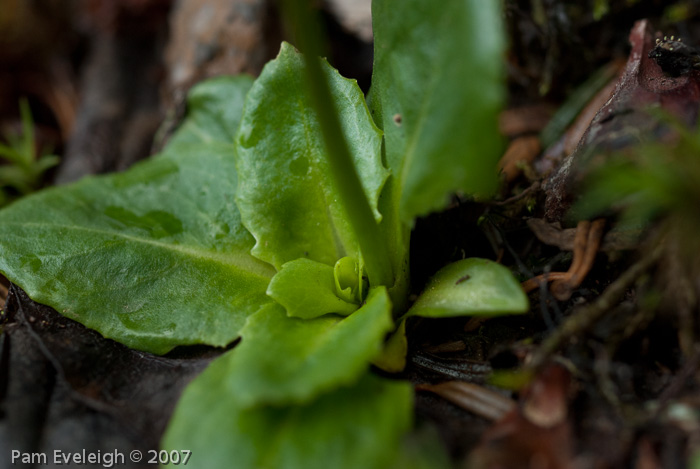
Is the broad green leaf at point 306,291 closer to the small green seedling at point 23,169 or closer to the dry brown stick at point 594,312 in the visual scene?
the dry brown stick at point 594,312

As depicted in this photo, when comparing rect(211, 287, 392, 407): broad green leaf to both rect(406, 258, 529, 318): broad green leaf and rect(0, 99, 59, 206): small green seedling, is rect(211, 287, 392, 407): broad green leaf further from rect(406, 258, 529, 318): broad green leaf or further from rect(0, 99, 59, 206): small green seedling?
rect(0, 99, 59, 206): small green seedling

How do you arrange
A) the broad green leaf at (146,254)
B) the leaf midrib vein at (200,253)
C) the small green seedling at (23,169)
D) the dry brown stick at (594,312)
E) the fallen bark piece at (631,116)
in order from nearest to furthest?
the dry brown stick at (594,312)
the fallen bark piece at (631,116)
the broad green leaf at (146,254)
the leaf midrib vein at (200,253)
the small green seedling at (23,169)

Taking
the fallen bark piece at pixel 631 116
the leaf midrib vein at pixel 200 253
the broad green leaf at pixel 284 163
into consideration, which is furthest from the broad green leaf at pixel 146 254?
the fallen bark piece at pixel 631 116

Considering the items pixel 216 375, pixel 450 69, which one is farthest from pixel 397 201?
pixel 216 375

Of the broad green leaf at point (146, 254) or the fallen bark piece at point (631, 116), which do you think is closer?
the fallen bark piece at point (631, 116)

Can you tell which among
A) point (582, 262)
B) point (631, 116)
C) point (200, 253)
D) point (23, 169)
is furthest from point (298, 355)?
point (23, 169)

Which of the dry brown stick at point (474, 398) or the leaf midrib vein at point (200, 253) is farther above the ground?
the leaf midrib vein at point (200, 253)

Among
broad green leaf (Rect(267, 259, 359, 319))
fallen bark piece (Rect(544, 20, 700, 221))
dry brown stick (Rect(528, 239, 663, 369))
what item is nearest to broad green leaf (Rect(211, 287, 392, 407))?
broad green leaf (Rect(267, 259, 359, 319))

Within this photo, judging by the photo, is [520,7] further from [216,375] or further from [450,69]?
[216,375]
